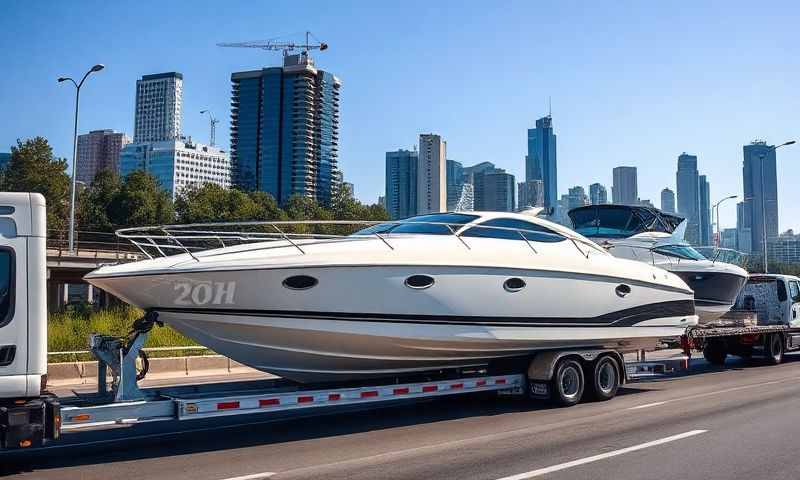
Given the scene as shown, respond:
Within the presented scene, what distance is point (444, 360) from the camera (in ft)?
32.9

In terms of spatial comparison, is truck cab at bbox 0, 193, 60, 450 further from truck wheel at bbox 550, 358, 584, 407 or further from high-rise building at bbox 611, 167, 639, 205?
high-rise building at bbox 611, 167, 639, 205

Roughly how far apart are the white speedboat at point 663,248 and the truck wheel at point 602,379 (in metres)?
3.29

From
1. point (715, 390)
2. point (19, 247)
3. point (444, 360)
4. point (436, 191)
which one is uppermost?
point (436, 191)

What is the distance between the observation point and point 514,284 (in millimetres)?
10047

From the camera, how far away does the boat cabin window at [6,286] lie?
6227 mm

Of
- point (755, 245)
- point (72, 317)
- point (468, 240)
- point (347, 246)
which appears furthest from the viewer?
point (755, 245)

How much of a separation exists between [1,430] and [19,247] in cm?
159

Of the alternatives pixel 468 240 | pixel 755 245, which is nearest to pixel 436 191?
pixel 755 245

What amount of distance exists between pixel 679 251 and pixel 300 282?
11.3 m

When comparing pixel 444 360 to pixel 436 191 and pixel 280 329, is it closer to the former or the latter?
pixel 280 329

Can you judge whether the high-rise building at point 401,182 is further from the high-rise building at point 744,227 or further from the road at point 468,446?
the road at point 468,446

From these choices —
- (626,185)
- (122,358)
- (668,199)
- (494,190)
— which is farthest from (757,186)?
(122,358)

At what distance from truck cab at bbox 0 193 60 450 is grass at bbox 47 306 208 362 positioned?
9787 mm

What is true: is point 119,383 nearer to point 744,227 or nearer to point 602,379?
point 602,379
